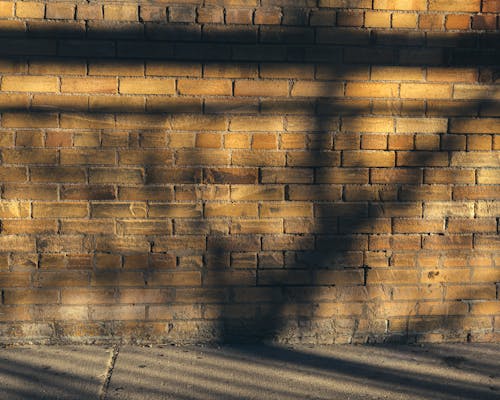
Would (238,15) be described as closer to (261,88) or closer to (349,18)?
(261,88)

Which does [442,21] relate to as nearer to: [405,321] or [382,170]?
[382,170]

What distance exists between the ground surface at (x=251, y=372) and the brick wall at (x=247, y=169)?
0.14 m

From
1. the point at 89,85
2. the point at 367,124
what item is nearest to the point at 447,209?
the point at 367,124

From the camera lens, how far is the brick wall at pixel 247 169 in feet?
11.7

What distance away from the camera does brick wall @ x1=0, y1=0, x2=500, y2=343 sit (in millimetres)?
3562

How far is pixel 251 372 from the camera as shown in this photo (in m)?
3.44

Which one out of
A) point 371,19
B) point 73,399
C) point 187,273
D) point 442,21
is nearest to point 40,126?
point 187,273

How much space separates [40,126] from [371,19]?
6.14 ft

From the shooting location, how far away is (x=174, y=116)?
3613mm

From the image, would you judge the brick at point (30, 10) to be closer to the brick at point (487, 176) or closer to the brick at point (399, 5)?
the brick at point (399, 5)

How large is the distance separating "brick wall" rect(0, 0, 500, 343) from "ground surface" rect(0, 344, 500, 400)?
0.14m

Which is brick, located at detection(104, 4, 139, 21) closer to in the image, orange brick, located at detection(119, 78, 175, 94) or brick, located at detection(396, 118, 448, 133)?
orange brick, located at detection(119, 78, 175, 94)

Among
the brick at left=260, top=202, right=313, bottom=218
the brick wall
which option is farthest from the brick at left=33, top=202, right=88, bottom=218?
the brick at left=260, top=202, right=313, bottom=218

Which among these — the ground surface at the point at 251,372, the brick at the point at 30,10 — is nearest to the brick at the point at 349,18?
the brick at the point at 30,10
